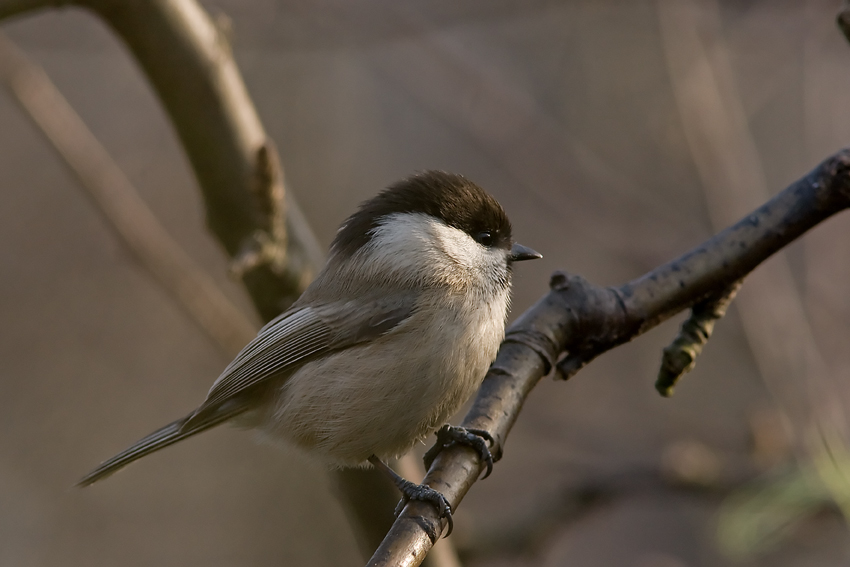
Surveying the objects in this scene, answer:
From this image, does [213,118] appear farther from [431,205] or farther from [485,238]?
[485,238]

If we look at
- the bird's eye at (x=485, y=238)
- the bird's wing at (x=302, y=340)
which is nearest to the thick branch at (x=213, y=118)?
the bird's wing at (x=302, y=340)

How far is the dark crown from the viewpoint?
1860mm

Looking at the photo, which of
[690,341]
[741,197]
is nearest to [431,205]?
[690,341]

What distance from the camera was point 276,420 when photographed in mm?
1854

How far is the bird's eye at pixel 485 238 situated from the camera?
75.0 inches

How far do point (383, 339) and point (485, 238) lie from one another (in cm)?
43

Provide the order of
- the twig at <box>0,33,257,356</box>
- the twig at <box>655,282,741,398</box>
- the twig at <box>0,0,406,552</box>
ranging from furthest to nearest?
the twig at <box>0,33,257,356</box>, the twig at <box>0,0,406,552</box>, the twig at <box>655,282,741,398</box>

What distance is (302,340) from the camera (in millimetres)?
1811

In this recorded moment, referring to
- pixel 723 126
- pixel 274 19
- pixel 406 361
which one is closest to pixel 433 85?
pixel 274 19

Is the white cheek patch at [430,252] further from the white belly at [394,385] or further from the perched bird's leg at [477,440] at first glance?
the perched bird's leg at [477,440]

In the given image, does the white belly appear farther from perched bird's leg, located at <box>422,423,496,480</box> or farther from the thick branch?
the thick branch

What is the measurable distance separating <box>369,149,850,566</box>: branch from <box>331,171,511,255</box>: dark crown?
1.16 feet

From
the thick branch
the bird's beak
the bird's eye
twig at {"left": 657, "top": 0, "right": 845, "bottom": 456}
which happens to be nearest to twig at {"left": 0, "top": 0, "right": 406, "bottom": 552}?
the thick branch

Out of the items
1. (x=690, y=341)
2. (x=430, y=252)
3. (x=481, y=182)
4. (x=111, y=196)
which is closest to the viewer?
(x=690, y=341)
